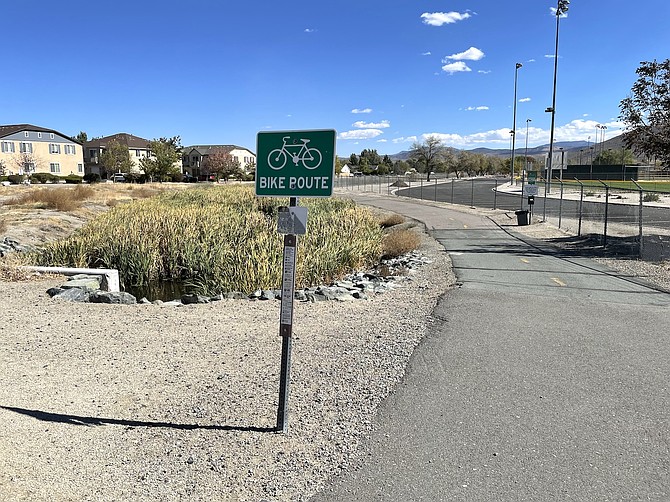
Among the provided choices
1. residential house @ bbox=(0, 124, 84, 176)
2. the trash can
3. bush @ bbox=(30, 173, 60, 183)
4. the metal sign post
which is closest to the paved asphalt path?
the metal sign post

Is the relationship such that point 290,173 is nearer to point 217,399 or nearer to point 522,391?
point 217,399

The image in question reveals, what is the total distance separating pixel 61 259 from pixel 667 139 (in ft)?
58.1

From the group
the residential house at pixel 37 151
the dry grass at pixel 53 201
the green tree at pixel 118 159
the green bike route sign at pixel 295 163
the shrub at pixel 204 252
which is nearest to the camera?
the green bike route sign at pixel 295 163

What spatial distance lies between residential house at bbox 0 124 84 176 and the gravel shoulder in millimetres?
83072

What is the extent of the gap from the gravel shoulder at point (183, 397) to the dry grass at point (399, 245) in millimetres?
8933

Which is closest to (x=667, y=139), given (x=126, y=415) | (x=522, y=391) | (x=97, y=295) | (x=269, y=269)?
(x=269, y=269)

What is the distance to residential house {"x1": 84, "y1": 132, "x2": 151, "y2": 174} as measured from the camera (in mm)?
107375

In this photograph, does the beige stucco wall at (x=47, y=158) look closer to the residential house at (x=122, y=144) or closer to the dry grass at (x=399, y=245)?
the residential house at (x=122, y=144)

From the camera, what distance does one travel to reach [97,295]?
32.7 ft

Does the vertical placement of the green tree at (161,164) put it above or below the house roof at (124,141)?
below

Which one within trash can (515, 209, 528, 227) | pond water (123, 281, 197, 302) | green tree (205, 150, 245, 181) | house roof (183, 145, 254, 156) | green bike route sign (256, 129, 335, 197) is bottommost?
pond water (123, 281, 197, 302)

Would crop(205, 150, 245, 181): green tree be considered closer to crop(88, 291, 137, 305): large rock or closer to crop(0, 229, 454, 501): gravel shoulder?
crop(88, 291, 137, 305): large rock

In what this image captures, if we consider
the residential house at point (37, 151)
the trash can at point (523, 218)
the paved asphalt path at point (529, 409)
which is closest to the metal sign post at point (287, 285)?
the paved asphalt path at point (529, 409)

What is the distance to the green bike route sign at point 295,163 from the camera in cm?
424
